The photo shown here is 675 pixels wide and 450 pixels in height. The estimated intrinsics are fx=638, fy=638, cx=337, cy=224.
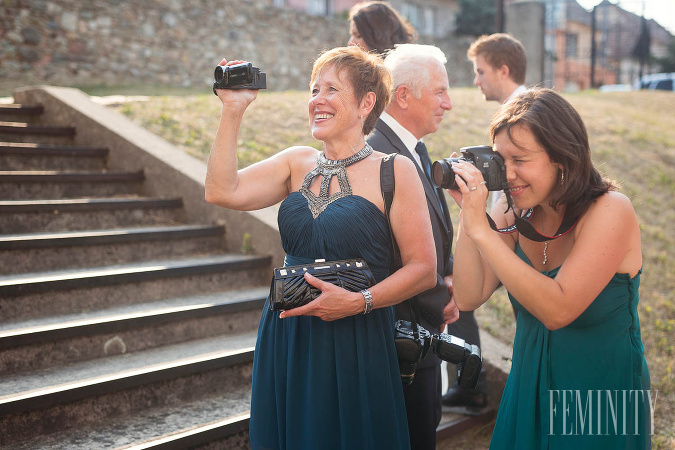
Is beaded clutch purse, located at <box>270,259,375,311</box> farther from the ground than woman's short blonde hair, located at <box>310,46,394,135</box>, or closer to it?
closer to it

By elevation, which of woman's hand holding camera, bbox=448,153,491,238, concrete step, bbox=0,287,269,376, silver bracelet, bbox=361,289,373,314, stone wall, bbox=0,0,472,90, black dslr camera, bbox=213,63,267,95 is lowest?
concrete step, bbox=0,287,269,376

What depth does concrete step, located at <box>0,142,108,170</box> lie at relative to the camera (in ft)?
18.9

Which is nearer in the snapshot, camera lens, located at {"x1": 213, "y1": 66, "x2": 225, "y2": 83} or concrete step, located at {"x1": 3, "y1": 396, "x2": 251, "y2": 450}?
camera lens, located at {"x1": 213, "y1": 66, "x2": 225, "y2": 83}

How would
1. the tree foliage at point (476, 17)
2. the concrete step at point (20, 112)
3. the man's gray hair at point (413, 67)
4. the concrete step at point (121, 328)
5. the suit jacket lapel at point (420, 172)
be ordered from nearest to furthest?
the suit jacket lapel at point (420, 172) → the man's gray hair at point (413, 67) → the concrete step at point (121, 328) → the concrete step at point (20, 112) → the tree foliage at point (476, 17)

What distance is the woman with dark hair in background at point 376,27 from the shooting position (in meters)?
4.60

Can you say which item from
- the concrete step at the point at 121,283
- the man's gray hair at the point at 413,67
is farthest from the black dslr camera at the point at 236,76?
the concrete step at the point at 121,283

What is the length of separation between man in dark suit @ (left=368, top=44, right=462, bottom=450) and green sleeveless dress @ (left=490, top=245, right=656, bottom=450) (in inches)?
27.7

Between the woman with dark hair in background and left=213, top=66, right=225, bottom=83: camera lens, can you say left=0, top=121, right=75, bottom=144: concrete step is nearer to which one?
the woman with dark hair in background

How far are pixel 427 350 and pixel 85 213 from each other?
362cm

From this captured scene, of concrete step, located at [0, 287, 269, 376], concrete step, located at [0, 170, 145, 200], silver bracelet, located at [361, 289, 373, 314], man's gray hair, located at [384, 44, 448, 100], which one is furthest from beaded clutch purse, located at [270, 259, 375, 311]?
concrete step, located at [0, 170, 145, 200]

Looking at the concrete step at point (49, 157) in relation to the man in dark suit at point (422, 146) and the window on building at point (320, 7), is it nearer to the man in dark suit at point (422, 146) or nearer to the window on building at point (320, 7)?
the man in dark suit at point (422, 146)

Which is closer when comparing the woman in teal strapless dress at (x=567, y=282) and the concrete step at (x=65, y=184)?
the woman in teal strapless dress at (x=567, y=282)

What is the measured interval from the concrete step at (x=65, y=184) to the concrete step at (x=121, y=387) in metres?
2.16

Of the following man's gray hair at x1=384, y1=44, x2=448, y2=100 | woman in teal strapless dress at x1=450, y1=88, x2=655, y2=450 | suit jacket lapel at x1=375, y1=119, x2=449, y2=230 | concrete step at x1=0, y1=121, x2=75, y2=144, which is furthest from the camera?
concrete step at x1=0, y1=121, x2=75, y2=144
